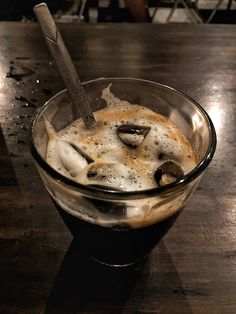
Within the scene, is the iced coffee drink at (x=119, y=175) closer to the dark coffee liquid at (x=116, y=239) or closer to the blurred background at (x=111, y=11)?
the dark coffee liquid at (x=116, y=239)

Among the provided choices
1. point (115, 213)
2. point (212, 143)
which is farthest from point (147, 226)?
point (212, 143)

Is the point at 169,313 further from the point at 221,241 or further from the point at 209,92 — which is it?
the point at 209,92

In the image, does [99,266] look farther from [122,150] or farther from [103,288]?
[122,150]

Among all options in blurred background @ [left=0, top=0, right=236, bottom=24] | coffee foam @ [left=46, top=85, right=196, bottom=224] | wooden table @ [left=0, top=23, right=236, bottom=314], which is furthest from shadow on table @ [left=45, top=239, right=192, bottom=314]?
blurred background @ [left=0, top=0, right=236, bottom=24]

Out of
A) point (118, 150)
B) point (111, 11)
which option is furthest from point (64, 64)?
point (111, 11)

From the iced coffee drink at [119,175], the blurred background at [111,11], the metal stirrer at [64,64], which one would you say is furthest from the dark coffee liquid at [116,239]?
the blurred background at [111,11]
